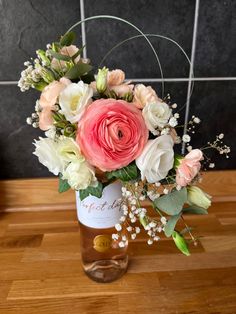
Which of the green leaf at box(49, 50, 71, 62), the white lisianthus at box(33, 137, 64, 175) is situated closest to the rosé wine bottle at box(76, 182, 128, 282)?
the white lisianthus at box(33, 137, 64, 175)

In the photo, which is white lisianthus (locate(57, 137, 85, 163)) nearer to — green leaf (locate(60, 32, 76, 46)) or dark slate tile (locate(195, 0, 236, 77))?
green leaf (locate(60, 32, 76, 46))

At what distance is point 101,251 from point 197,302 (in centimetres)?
20

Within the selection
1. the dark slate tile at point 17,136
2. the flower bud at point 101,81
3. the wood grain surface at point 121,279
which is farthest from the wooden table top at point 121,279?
the flower bud at point 101,81

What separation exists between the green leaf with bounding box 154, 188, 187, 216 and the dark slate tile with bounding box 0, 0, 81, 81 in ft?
1.48

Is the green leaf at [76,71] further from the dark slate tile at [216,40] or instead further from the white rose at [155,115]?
the dark slate tile at [216,40]

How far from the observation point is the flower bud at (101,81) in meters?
0.39

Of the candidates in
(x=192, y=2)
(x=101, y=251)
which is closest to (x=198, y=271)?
(x=101, y=251)

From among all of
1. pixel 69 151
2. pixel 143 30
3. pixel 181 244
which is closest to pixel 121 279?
pixel 181 244

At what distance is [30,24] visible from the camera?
632mm

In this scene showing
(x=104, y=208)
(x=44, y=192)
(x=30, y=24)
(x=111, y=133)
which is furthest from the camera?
(x=44, y=192)

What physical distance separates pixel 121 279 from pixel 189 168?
305mm

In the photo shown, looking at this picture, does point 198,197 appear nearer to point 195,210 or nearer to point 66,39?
point 195,210

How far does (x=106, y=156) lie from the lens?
363mm

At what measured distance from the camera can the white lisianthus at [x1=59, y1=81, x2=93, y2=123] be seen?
14.5 inches
